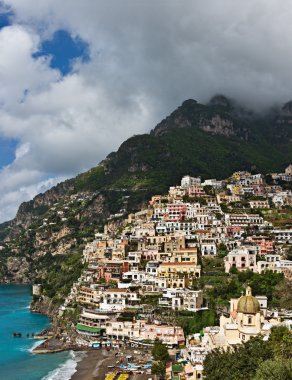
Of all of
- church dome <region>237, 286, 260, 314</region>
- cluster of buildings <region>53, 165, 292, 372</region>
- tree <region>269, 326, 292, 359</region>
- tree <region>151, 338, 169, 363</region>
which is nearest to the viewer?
tree <region>269, 326, 292, 359</region>

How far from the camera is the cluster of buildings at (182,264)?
61.2 meters

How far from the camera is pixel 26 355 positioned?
246ft

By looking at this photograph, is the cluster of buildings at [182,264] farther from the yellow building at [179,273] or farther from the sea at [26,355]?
the sea at [26,355]

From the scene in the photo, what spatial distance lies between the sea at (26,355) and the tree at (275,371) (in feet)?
107

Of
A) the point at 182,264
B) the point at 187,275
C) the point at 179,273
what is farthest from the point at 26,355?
the point at 182,264

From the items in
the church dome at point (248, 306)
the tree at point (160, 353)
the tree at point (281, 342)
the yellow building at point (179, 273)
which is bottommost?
the tree at point (160, 353)

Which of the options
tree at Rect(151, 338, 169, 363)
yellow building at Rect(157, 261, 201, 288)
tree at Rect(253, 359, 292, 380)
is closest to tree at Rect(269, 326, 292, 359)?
tree at Rect(253, 359, 292, 380)

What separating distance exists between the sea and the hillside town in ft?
21.4

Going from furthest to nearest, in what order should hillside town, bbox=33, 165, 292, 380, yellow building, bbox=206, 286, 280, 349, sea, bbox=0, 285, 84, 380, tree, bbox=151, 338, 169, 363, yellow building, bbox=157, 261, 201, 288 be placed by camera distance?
yellow building, bbox=157, 261, 201, 288
sea, bbox=0, 285, 84, 380
tree, bbox=151, 338, 169, 363
hillside town, bbox=33, 165, 292, 380
yellow building, bbox=206, 286, 280, 349

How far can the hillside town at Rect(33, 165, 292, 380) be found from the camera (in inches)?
2436

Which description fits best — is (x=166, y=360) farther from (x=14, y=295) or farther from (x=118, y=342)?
(x=14, y=295)

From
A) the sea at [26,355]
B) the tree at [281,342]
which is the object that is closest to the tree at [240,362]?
the tree at [281,342]

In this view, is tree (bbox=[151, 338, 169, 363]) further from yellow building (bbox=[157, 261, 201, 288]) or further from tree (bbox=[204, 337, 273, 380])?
yellow building (bbox=[157, 261, 201, 288])

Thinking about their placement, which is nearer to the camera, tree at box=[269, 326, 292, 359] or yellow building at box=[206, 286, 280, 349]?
tree at box=[269, 326, 292, 359]
